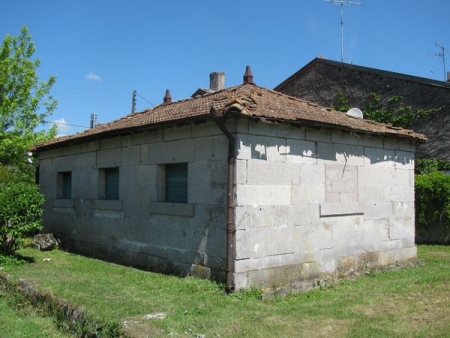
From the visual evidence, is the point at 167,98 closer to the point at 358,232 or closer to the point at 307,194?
the point at 307,194

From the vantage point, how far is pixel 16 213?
999 cm

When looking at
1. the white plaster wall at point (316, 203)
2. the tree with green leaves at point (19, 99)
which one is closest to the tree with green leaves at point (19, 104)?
the tree with green leaves at point (19, 99)

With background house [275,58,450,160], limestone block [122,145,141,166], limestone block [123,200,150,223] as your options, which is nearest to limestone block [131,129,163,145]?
limestone block [122,145,141,166]

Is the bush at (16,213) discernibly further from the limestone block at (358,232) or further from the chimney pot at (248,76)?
the limestone block at (358,232)

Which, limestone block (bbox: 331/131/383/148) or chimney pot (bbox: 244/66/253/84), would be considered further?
chimney pot (bbox: 244/66/253/84)

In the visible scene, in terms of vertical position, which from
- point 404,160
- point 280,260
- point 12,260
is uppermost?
point 404,160

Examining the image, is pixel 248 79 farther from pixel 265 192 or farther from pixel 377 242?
pixel 377 242

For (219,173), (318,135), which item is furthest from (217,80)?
(219,173)

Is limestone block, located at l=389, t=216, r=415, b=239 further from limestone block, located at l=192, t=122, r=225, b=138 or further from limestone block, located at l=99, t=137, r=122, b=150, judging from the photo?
limestone block, located at l=99, t=137, r=122, b=150

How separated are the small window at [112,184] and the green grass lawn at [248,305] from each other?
88.3 inches

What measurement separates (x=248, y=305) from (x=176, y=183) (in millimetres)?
3286

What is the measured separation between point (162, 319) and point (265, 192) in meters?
3.04

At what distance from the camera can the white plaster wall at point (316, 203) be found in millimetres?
7656

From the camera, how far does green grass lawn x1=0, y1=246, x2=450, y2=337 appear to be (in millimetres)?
5648
